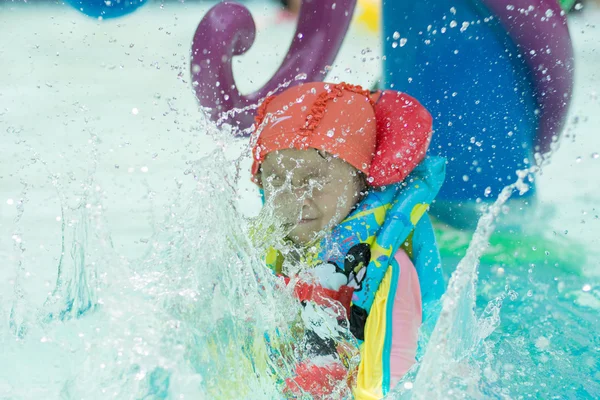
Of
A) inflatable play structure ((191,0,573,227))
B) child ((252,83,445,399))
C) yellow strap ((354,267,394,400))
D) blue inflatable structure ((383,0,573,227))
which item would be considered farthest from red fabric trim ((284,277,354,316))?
blue inflatable structure ((383,0,573,227))

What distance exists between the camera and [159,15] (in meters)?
7.89

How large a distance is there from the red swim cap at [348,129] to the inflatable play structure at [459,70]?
0.84 metres

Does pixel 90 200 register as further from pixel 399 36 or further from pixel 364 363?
pixel 399 36

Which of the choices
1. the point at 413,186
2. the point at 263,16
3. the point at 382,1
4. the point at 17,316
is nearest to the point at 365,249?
the point at 413,186

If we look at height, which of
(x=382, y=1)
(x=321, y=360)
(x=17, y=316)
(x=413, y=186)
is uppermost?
(x=382, y=1)

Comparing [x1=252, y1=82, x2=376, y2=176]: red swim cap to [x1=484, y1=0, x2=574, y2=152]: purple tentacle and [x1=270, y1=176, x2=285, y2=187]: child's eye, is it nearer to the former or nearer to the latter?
[x1=270, y1=176, x2=285, y2=187]: child's eye

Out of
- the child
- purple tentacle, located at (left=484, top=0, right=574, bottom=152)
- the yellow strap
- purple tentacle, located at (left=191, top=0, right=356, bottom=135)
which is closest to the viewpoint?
the yellow strap

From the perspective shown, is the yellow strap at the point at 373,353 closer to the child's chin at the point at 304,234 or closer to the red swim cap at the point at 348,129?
the child's chin at the point at 304,234

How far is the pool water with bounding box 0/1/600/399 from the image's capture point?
174cm

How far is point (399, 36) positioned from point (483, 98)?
447 millimetres

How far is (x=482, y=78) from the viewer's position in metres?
2.82

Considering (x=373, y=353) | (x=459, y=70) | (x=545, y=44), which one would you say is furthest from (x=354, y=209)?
(x=545, y=44)

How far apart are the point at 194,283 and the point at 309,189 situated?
40cm

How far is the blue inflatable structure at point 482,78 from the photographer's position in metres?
2.71
